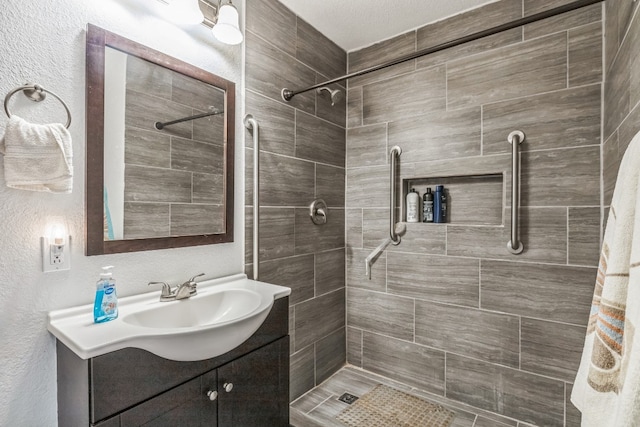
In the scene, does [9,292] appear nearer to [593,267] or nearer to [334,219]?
[334,219]

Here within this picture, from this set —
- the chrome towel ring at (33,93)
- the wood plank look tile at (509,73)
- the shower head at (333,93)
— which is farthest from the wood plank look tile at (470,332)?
the chrome towel ring at (33,93)

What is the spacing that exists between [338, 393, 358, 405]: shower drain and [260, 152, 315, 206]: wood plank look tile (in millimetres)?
1232

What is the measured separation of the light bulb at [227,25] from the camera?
4.67 feet

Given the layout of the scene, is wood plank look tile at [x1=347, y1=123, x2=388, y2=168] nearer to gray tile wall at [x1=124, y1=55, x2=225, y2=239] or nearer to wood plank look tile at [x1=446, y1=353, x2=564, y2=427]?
gray tile wall at [x1=124, y1=55, x2=225, y2=239]

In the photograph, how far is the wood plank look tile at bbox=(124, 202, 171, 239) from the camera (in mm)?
1248

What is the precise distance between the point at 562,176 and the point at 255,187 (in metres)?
1.58

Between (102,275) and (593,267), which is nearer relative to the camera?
(102,275)

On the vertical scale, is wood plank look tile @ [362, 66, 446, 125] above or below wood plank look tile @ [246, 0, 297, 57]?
below

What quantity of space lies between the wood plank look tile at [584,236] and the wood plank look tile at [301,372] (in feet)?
5.16

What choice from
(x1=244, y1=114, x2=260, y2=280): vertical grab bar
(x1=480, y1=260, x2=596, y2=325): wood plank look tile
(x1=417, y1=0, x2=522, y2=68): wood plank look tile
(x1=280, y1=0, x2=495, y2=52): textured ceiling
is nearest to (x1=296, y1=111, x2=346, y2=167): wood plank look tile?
(x1=244, y1=114, x2=260, y2=280): vertical grab bar

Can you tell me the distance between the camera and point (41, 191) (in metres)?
1.03

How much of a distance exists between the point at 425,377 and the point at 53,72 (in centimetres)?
239

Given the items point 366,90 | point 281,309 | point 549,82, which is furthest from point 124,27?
point 549,82

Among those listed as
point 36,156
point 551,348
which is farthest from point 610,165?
point 36,156
